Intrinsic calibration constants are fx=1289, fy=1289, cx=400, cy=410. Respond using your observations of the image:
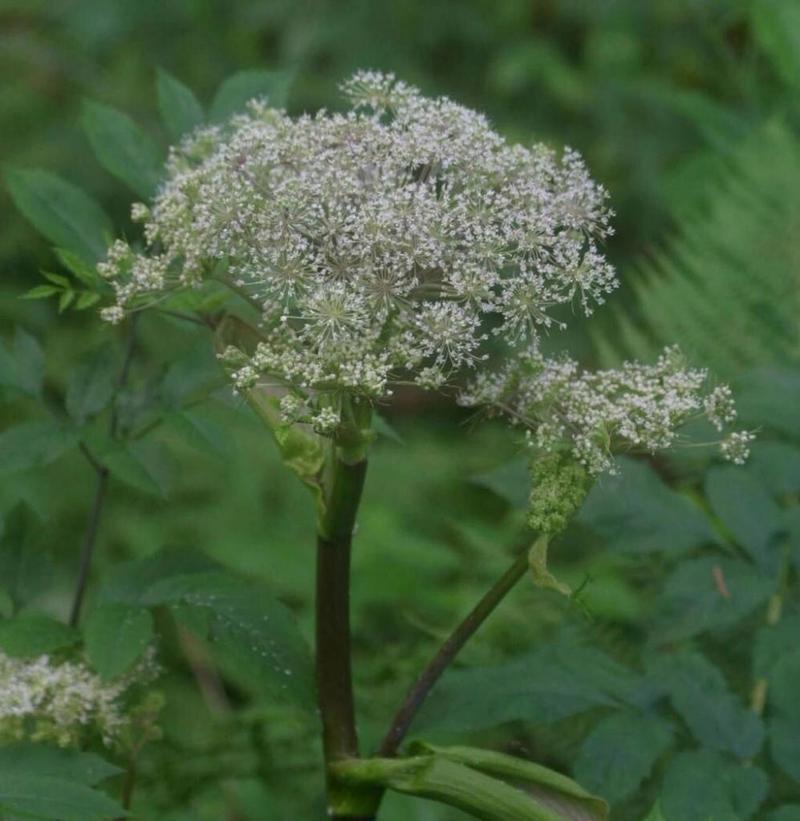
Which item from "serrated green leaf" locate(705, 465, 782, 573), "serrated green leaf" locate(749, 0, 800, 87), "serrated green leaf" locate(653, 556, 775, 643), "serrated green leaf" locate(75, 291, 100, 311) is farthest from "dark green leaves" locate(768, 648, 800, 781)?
"serrated green leaf" locate(749, 0, 800, 87)

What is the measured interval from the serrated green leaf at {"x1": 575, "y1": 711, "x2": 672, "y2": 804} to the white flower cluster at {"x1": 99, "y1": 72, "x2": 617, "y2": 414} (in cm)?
61

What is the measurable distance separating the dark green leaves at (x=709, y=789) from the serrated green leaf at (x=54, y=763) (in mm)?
744

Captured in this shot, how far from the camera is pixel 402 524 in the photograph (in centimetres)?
421

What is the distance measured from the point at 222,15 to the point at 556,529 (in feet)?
15.6

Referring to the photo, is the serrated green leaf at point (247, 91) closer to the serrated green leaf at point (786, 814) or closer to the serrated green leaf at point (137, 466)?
the serrated green leaf at point (137, 466)

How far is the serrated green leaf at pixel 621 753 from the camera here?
1761mm

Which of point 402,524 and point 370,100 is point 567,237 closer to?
point 370,100

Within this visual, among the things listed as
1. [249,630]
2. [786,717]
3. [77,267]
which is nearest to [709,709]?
[786,717]

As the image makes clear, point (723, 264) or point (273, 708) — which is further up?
point (723, 264)

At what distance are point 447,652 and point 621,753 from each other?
307 mm

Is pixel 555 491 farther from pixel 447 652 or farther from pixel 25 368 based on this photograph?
pixel 25 368

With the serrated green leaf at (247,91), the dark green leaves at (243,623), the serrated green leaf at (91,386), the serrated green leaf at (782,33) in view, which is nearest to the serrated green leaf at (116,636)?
the dark green leaves at (243,623)

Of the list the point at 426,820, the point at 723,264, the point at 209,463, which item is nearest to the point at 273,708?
the point at 426,820

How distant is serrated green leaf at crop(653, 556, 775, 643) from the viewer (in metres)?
2.00
